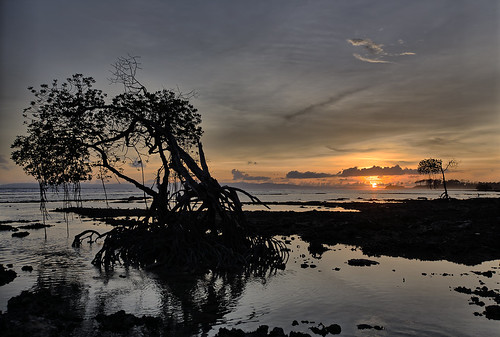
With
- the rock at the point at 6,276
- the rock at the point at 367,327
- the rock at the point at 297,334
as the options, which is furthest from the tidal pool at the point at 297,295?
the rock at the point at 297,334

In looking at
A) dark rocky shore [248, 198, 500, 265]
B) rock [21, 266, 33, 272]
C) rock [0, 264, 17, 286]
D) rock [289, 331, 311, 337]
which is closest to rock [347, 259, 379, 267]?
dark rocky shore [248, 198, 500, 265]

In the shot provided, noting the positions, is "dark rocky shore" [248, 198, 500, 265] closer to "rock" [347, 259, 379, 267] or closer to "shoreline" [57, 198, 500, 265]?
"shoreline" [57, 198, 500, 265]

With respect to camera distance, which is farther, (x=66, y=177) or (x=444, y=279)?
(x=66, y=177)

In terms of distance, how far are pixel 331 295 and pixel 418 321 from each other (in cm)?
296

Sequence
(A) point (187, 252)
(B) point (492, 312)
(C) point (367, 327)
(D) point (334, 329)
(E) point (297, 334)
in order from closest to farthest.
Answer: (E) point (297, 334) → (D) point (334, 329) → (C) point (367, 327) → (B) point (492, 312) → (A) point (187, 252)

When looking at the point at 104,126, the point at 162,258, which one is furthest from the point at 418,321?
the point at 104,126

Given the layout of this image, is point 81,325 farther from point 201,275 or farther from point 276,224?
point 276,224

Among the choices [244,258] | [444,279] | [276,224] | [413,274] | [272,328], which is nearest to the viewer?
[272,328]

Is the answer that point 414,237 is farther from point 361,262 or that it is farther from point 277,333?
point 277,333

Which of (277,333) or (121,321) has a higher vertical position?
(121,321)

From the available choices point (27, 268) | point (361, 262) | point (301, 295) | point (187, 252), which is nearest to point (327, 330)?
point (301, 295)

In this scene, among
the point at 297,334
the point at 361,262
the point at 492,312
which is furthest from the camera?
the point at 361,262

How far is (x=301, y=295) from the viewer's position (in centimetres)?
1141

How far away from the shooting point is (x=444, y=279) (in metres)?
13.1
